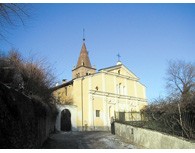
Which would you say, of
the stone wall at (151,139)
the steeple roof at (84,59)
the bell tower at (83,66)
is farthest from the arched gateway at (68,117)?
the stone wall at (151,139)

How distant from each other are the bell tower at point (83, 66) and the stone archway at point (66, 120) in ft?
38.1

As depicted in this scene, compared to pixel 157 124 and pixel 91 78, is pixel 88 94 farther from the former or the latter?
pixel 157 124

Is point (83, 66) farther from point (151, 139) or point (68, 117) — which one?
Result: point (151, 139)

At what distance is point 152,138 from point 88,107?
1941 cm

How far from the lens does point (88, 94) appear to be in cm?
3038

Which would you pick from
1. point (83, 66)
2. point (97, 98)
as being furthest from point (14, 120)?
point (83, 66)

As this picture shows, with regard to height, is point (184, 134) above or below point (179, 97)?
below

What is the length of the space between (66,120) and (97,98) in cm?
513

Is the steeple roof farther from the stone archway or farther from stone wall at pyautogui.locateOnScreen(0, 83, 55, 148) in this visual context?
stone wall at pyautogui.locateOnScreen(0, 83, 55, 148)

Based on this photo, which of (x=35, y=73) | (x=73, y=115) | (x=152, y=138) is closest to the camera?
(x=152, y=138)

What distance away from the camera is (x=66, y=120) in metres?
29.2

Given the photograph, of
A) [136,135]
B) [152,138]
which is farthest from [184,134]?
Result: [136,135]

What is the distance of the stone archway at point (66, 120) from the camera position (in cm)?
2874

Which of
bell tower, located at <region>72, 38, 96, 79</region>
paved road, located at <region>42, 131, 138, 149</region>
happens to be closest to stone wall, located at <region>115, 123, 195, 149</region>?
paved road, located at <region>42, 131, 138, 149</region>
